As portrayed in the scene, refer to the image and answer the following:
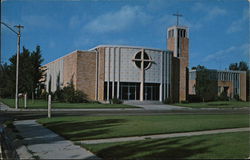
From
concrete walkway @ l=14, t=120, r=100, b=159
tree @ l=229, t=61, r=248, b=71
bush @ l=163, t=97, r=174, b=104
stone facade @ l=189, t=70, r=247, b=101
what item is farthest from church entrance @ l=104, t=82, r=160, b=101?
tree @ l=229, t=61, r=248, b=71

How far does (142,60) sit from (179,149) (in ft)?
120

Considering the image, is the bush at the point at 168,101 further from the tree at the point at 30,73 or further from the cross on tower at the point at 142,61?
A: the tree at the point at 30,73

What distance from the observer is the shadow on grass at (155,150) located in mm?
7309

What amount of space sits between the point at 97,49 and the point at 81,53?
7.86 feet

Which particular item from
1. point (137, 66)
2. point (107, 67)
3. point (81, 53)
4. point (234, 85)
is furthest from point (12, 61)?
point (234, 85)

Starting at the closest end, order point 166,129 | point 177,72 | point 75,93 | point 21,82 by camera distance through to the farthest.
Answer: point 166,129
point 21,82
point 75,93
point 177,72

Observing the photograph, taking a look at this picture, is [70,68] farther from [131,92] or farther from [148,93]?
[148,93]

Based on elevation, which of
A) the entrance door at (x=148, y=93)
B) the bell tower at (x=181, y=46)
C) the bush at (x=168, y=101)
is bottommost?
the bush at (x=168, y=101)

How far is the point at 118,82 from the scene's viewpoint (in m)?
43.9

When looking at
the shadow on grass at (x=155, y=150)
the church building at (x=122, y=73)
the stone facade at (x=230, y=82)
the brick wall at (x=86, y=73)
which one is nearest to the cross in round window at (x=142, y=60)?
the church building at (x=122, y=73)

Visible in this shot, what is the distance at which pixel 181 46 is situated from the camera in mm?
56125

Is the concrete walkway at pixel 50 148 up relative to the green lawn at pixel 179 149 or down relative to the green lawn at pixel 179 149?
down

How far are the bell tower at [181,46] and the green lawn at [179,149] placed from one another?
134ft

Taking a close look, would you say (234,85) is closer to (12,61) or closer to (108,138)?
(12,61)
